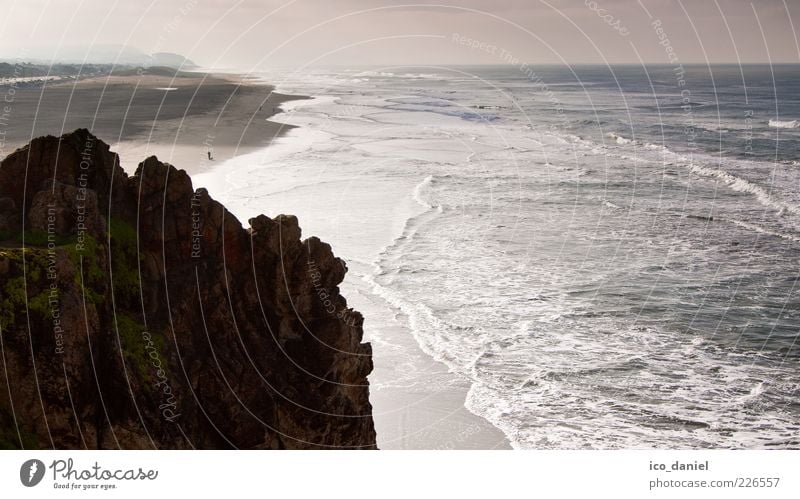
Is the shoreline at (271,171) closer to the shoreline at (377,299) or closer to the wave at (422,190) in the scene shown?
the shoreline at (377,299)

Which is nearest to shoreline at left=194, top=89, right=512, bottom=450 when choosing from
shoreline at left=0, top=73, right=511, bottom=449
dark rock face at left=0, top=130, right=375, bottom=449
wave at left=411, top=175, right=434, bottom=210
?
shoreline at left=0, top=73, right=511, bottom=449

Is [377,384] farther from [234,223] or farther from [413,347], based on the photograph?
[234,223]

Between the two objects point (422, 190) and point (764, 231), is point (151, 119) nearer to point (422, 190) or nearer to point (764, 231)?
point (422, 190)

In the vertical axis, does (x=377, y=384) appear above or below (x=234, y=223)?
below

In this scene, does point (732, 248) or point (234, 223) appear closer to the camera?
point (234, 223)

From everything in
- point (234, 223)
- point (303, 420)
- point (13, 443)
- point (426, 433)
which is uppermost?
point (234, 223)

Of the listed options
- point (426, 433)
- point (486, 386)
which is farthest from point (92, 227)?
point (486, 386)
